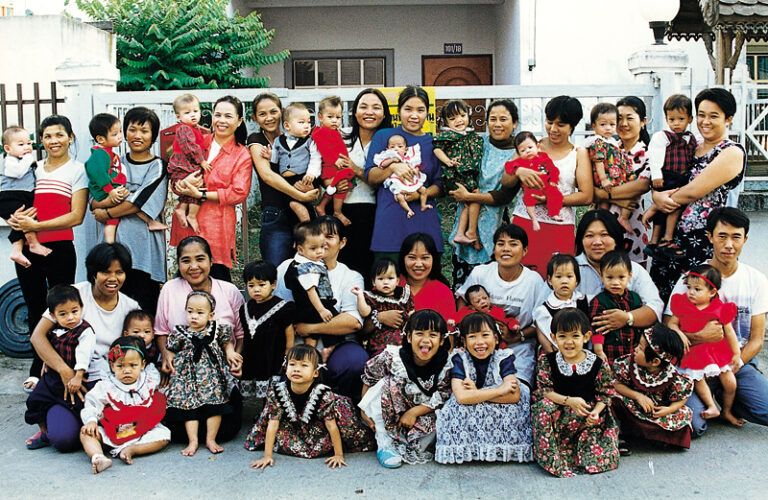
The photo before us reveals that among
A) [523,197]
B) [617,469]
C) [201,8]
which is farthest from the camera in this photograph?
[201,8]

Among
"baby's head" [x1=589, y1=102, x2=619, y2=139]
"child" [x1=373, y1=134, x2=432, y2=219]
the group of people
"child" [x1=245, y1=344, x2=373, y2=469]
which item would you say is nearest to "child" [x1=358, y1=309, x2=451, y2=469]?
the group of people

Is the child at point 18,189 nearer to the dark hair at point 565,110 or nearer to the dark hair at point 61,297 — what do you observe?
the dark hair at point 61,297

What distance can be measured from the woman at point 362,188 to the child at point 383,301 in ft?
1.88

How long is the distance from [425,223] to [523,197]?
0.61m

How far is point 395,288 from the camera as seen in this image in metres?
5.08

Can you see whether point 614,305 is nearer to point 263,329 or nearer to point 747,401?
point 747,401

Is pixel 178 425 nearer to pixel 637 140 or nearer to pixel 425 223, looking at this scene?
pixel 425 223

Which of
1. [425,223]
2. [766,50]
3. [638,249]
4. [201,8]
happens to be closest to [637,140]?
[638,249]

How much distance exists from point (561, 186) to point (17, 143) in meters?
3.33

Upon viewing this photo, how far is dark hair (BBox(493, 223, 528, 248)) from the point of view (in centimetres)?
510

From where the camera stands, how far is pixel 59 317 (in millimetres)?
4898

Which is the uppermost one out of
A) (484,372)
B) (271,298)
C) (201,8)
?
(201,8)

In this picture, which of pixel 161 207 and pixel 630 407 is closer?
pixel 630 407

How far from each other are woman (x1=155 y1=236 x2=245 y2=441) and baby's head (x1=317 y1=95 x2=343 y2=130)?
1056 millimetres
